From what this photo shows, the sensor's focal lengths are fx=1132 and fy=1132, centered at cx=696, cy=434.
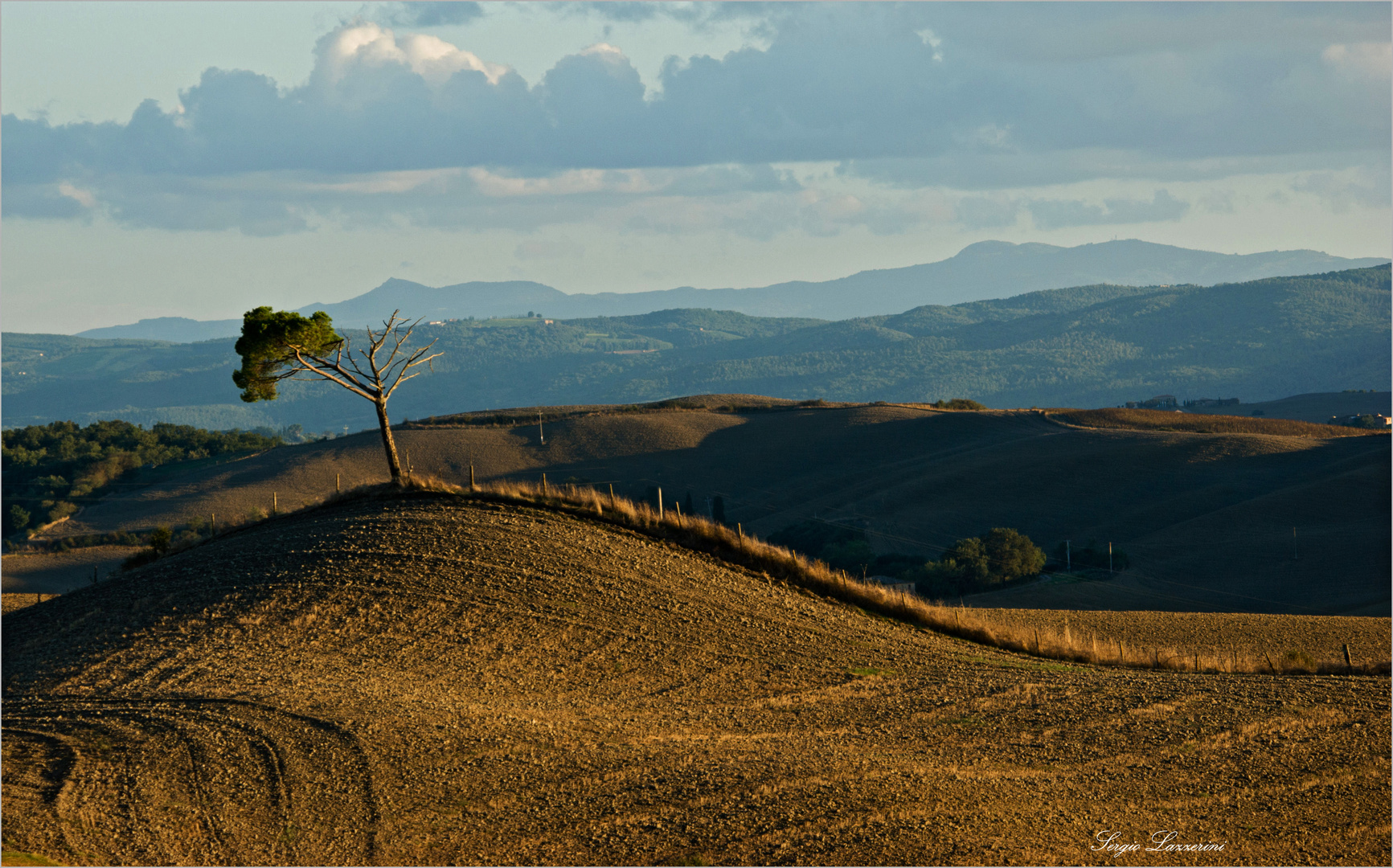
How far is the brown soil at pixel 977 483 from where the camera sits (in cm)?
5947

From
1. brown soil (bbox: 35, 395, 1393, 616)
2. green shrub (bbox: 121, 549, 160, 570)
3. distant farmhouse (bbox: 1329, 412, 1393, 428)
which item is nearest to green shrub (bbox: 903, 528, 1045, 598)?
brown soil (bbox: 35, 395, 1393, 616)

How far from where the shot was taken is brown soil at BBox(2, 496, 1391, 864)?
1342 centimetres

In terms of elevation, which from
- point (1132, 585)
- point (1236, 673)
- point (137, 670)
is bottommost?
point (1132, 585)

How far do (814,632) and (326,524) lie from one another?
12597mm

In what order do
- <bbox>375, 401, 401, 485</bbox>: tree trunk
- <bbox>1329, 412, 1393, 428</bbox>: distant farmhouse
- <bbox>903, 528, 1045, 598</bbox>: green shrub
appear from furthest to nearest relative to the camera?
<bbox>1329, 412, 1393, 428</bbox>: distant farmhouse, <bbox>903, 528, 1045, 598</bbox>: green shrub, <bbox>375, 401, 401, 485</bbox>: tree trunk

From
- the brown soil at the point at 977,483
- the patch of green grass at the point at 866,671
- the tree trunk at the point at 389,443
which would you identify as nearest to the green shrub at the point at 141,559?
the tree trunk at the point at 389,443

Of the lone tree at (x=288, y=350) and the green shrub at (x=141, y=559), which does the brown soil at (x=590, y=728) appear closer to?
the green shrub at (x=141, y=559)

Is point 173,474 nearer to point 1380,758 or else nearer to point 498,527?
point 498,527

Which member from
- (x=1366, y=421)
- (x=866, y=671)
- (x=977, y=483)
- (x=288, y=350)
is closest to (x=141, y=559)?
(x=288, y=350)

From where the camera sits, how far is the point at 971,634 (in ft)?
87.0

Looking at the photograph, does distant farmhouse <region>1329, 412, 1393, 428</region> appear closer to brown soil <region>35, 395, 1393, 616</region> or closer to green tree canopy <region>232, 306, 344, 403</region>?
brown soil <region>35, 395, 1393, 616</region>

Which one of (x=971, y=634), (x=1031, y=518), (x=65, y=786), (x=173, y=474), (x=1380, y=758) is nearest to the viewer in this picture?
(x=65, y=786)

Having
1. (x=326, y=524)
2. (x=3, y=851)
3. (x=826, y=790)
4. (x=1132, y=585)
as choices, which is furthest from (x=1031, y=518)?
(x=3, y=851)

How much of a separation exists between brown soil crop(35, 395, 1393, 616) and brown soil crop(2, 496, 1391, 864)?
26476mm
